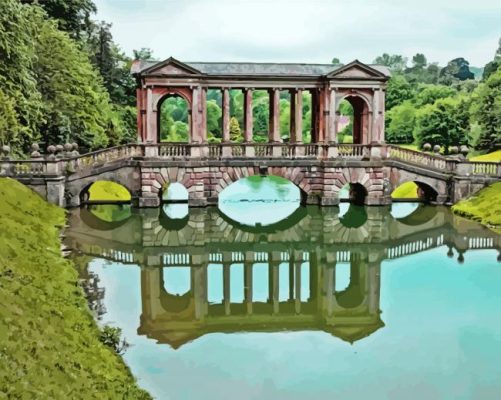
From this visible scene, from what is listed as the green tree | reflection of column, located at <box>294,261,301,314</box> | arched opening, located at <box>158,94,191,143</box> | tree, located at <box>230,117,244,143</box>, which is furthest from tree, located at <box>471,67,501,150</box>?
reflection of column, located at <box>294,261,301,314</box>

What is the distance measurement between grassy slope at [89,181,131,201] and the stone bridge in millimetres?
4647

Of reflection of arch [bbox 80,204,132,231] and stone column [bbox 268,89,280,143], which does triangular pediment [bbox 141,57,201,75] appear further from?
reflection of arch [bbox 80,204,132,231]

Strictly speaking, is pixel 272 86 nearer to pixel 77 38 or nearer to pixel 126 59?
pixel 77 38

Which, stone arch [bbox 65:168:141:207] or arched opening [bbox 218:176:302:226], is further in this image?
stone arch [bbox 65:168:141:207]

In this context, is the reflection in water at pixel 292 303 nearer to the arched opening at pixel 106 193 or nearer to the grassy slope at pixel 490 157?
the arched opening at pixel 106 193

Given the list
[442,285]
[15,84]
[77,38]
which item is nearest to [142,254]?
[442,285]

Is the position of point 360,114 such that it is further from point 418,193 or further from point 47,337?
point 47,337

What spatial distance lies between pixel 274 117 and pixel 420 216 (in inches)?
382

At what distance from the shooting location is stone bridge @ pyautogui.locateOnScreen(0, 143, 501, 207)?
3484cm

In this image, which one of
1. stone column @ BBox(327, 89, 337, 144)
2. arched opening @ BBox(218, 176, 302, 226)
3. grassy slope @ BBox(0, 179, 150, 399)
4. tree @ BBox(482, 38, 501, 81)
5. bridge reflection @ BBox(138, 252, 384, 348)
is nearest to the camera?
grassy slope @ BBox(0, 179, 150, 399)

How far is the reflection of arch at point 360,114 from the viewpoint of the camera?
36.2 m

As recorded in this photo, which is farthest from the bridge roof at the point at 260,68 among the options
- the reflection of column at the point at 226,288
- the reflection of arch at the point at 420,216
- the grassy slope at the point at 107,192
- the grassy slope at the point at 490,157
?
the grassy slope at the point at 490,157

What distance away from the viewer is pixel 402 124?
7519 centimetres

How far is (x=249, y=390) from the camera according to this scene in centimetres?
1212
